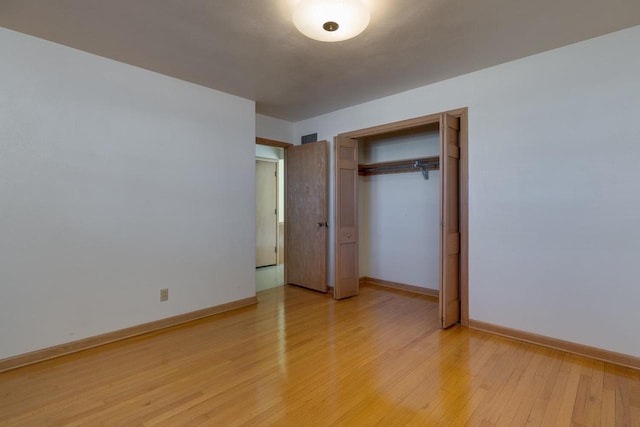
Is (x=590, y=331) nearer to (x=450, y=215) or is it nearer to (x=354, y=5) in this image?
(x=450, y=215)

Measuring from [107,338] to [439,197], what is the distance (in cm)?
353

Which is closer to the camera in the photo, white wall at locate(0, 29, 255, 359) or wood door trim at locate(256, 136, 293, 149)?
white wall at locate(0, 29, 255, 359)

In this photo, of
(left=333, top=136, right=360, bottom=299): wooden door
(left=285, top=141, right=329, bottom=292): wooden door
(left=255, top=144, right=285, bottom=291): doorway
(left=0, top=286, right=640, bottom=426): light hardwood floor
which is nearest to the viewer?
(left=0, top=286, right=640, bottom=426): light hardwood floor

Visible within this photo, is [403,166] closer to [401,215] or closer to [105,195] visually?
[401,215]

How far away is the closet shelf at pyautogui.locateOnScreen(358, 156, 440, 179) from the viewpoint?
406 cm

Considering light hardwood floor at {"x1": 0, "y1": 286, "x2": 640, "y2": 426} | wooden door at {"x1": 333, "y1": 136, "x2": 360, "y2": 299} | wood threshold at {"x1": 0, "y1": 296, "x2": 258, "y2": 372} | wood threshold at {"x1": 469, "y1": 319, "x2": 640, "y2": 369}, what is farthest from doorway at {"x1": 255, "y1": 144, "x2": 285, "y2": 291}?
wood threshold at {"x1": 469, "y1": 319, "x2": 640, "y2": 369}

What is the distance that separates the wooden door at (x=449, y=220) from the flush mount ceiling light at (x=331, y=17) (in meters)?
1.55

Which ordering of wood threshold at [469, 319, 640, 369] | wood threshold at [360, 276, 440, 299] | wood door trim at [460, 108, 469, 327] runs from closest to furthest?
wood threshold at [469, 319, 640, 369]
wood door trim at [460, 108, 469, 327]
wood threshold at [360, 276, 440, 299]

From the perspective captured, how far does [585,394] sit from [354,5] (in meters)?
2.84

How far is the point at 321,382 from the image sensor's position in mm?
2131

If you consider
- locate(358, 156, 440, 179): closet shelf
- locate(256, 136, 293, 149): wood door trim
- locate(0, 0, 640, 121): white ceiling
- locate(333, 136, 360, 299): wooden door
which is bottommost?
locate(333, 136, 360, 299): wooden door

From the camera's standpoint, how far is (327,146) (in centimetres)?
432

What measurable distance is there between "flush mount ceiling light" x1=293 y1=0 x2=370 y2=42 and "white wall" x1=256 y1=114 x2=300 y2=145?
8.26ft

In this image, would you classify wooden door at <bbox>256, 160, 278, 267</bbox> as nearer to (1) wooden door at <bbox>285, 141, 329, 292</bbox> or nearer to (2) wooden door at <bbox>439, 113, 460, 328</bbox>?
(1) wooden door at <bbox>285, 141, 329, 292</bbox>
